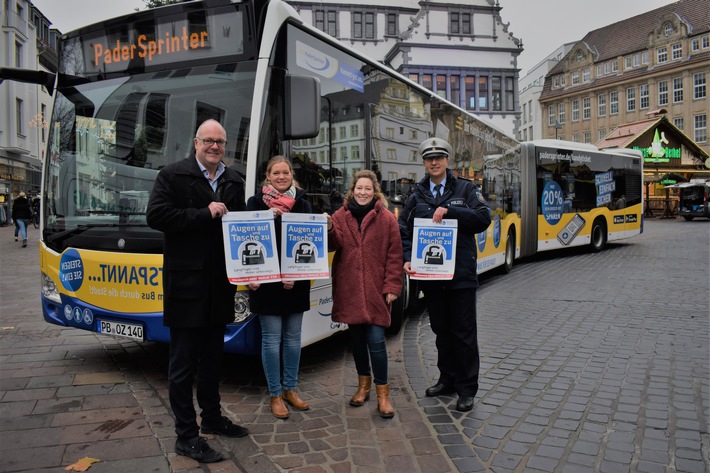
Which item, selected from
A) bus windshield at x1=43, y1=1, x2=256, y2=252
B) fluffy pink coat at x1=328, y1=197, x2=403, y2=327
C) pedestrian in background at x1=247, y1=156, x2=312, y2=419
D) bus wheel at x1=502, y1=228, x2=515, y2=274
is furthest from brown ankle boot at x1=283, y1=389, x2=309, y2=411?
bus wheel at x1=502, y1=228, x2=515, y2=274

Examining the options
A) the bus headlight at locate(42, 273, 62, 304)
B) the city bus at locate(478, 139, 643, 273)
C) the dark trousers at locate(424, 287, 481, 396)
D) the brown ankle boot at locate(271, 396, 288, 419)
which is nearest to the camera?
Answer: the brown ankle boot at locate(271, 396, 288, 419)

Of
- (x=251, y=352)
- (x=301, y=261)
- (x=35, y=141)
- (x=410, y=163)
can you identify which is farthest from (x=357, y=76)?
(x=35, y=141)

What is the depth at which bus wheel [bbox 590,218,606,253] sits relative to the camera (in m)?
17.8

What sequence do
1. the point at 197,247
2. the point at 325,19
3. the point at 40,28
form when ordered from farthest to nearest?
1. the point at 325,19
2. the point at 40,28
3. the point at 197,247

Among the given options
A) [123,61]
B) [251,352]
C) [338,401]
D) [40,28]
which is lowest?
[338,401]

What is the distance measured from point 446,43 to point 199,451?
52219mm

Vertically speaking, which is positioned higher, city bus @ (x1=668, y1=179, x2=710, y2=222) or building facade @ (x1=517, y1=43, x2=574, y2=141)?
building facade @ (x1=517, y1=43, x2=574, y2=141)

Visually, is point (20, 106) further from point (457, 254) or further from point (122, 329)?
point (457, 254)

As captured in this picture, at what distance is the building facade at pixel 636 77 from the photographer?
187 feet

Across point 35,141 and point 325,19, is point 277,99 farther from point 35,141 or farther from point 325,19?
point 325,19

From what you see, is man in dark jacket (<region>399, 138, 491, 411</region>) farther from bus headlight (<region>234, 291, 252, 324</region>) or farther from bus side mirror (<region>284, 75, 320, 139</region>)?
bus headlight (<region>234, 291, 252, 324</region>)

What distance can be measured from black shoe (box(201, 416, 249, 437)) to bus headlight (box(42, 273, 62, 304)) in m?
2.27

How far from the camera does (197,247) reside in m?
3.53

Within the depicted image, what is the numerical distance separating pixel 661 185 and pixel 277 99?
49.3 meters
